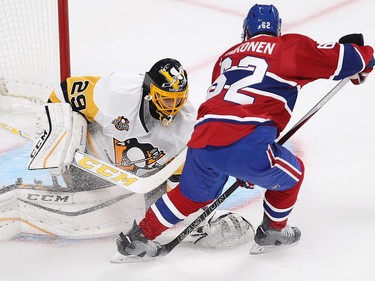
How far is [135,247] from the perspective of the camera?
10.1 feet

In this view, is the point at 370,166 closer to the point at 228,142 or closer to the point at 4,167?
the point at 228,142

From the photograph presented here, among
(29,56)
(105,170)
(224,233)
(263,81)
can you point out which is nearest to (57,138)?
(105,170)

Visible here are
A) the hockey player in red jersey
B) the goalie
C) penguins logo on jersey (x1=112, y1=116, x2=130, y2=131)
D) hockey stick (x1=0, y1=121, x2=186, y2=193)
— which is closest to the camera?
the hockey player in red jersey

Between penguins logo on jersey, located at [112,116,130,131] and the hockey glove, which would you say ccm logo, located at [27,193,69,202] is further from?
the hockey glove

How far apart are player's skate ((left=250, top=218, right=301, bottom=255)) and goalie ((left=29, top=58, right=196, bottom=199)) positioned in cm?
43

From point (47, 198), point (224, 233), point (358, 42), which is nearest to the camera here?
point (358, 42)

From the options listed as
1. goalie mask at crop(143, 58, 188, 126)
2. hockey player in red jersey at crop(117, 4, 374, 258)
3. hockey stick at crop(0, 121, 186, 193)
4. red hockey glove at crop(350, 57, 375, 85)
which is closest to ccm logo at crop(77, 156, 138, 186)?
→ hockey stick at crop(0, 121, 186, 193)

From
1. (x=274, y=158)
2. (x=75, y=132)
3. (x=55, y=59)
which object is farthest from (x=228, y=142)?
(x=55, y=59)

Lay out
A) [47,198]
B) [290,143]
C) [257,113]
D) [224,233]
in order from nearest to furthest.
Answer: [257,113] → [224,233] → [47,198] → [290,143]

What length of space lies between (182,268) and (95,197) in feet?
1.56

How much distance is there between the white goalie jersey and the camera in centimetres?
323

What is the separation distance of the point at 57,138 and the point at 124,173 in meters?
0.30

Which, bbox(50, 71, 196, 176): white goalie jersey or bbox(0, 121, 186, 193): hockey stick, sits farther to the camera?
bbox(50, 71, 196, 176): white goalie jersey

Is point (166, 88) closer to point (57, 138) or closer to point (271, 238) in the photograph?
point (57, 138)
